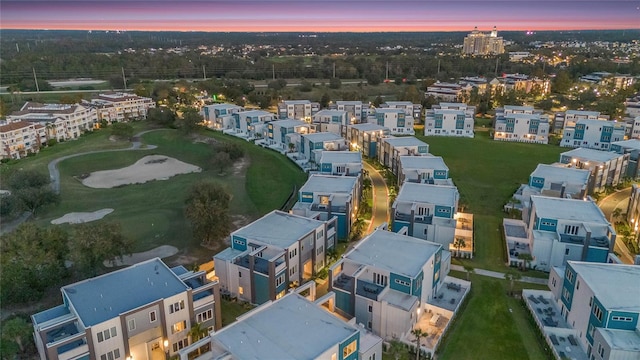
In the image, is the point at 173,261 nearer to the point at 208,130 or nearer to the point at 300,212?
the point at 300,212

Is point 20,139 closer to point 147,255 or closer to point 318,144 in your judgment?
point 147,255

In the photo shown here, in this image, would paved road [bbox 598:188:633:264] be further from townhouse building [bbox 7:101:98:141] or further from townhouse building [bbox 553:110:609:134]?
townhouse building [bbox 7:101:98:141]

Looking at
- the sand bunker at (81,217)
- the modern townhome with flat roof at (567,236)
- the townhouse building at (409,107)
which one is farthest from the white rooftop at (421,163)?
the sand bunker at (81,217)

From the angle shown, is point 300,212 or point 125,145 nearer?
point 300,212

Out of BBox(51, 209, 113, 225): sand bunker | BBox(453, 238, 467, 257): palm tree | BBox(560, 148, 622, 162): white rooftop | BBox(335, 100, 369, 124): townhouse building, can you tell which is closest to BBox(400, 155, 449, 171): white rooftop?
BBox(453, 238, 467, 257): palm tree

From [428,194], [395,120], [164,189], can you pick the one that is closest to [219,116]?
[395,120]

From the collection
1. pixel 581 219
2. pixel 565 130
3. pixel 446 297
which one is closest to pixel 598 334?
pixel 446 297
